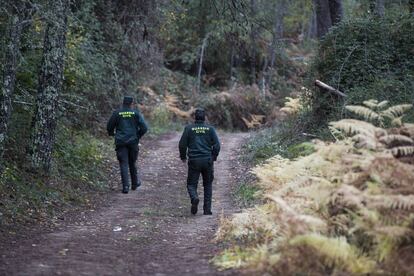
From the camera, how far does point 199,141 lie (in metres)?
11.2

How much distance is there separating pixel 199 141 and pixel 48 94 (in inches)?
125

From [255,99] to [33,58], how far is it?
813 inches

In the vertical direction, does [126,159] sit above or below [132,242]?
above

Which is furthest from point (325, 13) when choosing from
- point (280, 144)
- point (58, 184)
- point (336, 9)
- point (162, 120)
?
point (162, 120)

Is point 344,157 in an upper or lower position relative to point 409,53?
lower

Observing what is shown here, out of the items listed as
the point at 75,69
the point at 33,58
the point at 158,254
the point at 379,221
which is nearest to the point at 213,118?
the point at 75,69

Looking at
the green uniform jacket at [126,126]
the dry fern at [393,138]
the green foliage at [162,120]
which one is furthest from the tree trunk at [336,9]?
the dry fern at [393,138]

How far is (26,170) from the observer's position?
37.1ft

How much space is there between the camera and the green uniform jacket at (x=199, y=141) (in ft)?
36.6

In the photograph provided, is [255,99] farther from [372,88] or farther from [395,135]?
[395,135]

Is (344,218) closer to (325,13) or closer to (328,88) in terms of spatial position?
(328,88)

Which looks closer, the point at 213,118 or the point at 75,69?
the point at 75,69

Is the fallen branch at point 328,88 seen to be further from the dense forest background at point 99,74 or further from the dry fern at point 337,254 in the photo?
the dry fern at point 337,254

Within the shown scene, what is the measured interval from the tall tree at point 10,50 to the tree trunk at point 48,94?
4.20 ft
